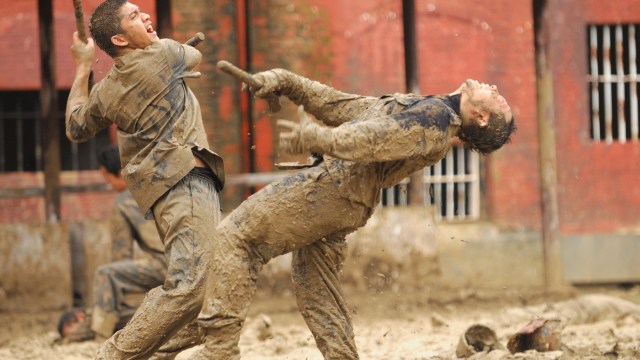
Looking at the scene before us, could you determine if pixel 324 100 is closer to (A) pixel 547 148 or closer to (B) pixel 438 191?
(A) pixel 547 148

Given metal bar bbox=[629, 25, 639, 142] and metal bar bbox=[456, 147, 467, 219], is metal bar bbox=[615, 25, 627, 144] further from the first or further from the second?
metal bar bbox=[456, 147, 467, 219]

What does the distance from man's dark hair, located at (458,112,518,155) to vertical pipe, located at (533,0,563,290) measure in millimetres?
5169

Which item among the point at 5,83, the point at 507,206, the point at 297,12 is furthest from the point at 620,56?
the point at 5,83

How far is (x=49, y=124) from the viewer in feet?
32.0

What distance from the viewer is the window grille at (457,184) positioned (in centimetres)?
1501

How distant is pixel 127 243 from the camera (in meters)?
8.32

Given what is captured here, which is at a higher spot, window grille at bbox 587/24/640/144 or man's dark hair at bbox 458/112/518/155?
window grille at bbox 587/24/640/144

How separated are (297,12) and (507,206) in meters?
3.79

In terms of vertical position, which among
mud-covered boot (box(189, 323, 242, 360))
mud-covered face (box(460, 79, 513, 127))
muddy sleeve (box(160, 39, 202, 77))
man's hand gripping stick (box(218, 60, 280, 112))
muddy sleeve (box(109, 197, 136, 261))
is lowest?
mud-covered boot (box(189, 323, 242, 360))

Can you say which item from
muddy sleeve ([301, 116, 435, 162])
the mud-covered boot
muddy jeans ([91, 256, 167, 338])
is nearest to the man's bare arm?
the mud-covered boot

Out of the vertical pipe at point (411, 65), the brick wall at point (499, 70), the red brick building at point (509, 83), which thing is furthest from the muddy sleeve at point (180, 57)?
the brick wall at point (499, 70)

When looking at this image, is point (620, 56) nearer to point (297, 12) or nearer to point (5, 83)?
point (297, 12)

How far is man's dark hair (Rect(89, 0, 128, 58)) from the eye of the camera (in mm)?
5930

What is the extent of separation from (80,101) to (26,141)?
965 cm
